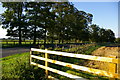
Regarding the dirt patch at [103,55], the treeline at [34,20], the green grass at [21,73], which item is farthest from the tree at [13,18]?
the green grass at [21,73]

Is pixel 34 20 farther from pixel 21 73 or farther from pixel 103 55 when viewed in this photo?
pixel 21 73

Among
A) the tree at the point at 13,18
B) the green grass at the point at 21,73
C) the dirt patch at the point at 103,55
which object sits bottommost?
the dirt patch at the point at 103,55

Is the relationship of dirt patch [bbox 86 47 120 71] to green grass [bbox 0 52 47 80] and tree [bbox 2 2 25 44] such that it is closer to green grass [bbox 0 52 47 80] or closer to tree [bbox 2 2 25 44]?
green grass [bbox 0 52 47 80]

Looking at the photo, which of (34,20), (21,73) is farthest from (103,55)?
(34,20)

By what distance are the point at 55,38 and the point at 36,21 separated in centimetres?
1002

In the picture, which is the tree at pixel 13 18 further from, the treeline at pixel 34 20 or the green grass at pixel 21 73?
the green grass at pixel 21 73

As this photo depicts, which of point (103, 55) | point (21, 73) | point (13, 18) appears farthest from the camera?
point (13, 18)

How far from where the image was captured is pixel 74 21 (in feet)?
124

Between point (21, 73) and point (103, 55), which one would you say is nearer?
point (21, 73)

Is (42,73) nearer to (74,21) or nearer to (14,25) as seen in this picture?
(14,25)

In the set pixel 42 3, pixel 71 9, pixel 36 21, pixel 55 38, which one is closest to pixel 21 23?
pixel 36 21

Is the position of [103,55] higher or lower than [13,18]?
lower

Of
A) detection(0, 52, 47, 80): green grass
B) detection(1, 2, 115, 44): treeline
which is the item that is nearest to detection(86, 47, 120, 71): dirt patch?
detection(0, 52, 47, 80): green grass

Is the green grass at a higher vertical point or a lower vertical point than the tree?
lower
